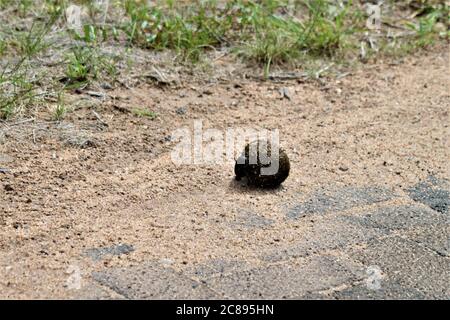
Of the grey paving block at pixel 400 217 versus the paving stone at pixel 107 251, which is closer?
the paving stone at pixel 107 251

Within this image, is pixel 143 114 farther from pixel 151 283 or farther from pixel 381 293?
pixel 381 293

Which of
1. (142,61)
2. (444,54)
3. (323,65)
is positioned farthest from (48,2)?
(444,54)

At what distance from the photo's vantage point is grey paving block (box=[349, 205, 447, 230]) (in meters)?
3.94

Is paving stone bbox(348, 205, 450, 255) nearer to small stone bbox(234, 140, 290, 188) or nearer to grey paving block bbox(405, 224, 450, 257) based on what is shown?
grey paving block bbox(405, 224, 450, 257)

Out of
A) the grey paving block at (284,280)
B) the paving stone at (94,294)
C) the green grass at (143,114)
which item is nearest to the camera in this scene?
the paving stone at (94,294)

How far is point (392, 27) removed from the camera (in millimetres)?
6422

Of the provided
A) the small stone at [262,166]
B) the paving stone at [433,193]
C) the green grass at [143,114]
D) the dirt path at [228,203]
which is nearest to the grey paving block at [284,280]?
the dirt path at [228,203]

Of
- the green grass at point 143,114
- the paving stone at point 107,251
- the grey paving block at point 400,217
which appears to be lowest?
the grey paving block at point 400,217

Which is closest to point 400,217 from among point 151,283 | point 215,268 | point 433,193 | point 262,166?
point 433,193

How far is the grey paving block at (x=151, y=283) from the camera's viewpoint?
3248 millimetres

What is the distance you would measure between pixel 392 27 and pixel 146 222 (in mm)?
3291

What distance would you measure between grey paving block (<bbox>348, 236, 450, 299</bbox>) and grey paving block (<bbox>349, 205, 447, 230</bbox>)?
0.45 feet

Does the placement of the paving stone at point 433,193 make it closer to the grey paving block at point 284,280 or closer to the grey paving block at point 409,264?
the grey paving block at point 409,264
